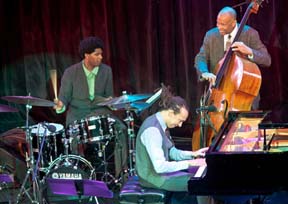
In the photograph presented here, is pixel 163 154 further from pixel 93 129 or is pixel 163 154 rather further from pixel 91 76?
pixel 91 76

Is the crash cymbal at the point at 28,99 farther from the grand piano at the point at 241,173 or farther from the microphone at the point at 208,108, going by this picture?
the grand piano at the point at 241,173

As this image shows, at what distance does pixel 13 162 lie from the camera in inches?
261

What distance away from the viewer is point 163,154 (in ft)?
13.2

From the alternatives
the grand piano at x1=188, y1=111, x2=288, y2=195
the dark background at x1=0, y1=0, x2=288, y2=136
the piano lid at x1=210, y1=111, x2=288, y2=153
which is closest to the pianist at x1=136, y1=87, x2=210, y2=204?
the piano lid at x1=210, y1=111, x2=288, y2=153

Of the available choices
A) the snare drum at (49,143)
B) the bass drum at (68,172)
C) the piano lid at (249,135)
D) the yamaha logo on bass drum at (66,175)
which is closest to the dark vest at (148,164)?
the piano lid at (249,135)

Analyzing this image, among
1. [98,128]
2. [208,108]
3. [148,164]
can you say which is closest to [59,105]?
[98,128]

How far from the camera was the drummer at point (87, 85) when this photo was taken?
6.13m

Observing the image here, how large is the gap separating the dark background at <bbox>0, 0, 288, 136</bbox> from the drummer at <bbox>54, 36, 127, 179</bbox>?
0.83 m

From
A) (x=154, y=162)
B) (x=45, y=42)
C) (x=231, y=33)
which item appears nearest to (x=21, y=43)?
(x=45, y=42)

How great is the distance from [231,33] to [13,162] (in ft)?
9.59

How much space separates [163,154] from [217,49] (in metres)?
1.85

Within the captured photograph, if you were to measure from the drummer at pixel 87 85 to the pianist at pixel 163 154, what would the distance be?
197 centimetres

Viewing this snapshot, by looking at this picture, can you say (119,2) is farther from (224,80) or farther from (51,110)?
(224,80)

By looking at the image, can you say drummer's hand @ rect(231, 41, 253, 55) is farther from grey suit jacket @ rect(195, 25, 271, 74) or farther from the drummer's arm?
the drummer's arm
